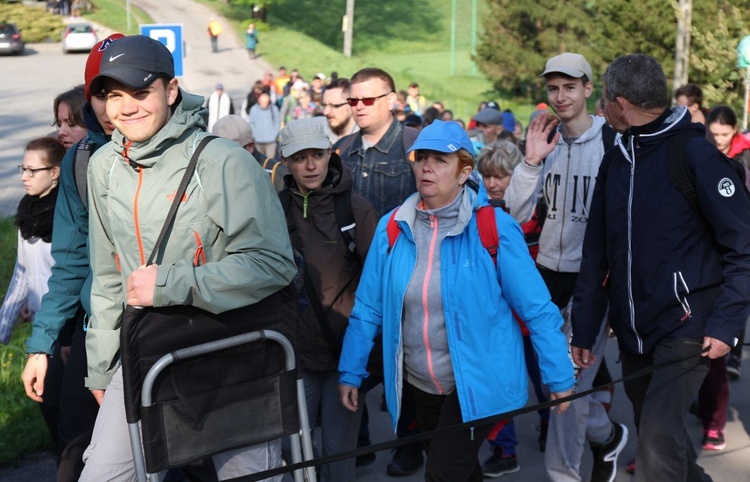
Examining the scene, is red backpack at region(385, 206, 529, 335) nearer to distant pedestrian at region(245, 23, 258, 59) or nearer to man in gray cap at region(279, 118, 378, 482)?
man in gray cap at region(279, 118, 378, 482)

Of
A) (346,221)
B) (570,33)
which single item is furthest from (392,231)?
(570,33)

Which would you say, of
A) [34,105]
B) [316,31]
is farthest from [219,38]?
[34,105]

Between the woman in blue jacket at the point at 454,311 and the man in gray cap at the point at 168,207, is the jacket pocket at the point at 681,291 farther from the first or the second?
the man in gray cap at the point at 168,207

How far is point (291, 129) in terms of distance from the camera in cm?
522

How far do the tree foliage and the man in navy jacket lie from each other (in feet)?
92.3

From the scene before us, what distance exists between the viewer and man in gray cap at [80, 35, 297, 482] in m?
3.30

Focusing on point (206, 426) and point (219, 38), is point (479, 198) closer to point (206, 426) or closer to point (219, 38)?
point (206, 426)

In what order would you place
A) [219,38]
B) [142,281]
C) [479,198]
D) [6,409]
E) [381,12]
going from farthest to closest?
[381,12], [219,38], [6,409], [479,198], [142,281]

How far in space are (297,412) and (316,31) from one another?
207ft

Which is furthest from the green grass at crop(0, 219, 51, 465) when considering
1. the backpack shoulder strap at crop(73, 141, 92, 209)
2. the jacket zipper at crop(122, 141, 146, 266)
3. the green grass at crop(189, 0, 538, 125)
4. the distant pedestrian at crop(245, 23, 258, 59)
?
the distant pedestrian at crop(245, 23, 258, 59)

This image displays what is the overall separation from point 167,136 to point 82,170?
3.32ft

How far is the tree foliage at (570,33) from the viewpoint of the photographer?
1426 inches

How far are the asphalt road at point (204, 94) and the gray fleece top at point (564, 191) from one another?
53.0 inches

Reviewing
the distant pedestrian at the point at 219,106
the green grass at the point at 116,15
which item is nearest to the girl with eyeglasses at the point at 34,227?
the distant pedestrian at the point at 219,106
